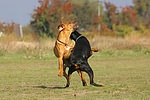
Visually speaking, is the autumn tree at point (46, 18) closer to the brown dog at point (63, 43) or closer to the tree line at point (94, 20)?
the tree line at point (94, 20)

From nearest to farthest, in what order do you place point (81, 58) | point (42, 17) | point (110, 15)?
point (81, 58) < point (42, 17) < point (110, 15)

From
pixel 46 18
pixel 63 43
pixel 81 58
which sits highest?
A: pixel 46 18

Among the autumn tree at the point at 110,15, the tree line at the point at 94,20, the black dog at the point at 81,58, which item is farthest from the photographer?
the autumn tree at the point at 110,15

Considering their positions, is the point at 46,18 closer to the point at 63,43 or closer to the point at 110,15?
the point at 110,15

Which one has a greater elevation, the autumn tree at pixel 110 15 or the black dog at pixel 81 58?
the autumn tree at pixel 110 15

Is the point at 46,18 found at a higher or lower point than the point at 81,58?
higher

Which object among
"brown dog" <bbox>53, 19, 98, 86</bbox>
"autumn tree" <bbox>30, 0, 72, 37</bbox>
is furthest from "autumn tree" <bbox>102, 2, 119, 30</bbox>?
"brown dog" <bbox>53, 19, 98, 86</bbox>

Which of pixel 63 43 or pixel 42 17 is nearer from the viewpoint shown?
pixel 63 43

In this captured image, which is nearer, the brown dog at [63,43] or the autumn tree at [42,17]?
the brown dog at [63,43]

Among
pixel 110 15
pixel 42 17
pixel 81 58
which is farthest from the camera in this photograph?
pixel 110 15

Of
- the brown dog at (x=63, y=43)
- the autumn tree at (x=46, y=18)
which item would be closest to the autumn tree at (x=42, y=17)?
the autumn tree at (x=46, y=18)

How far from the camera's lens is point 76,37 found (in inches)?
278

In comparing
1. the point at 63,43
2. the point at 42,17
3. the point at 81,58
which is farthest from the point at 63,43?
the point at 42,17

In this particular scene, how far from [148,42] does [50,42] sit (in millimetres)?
7969
